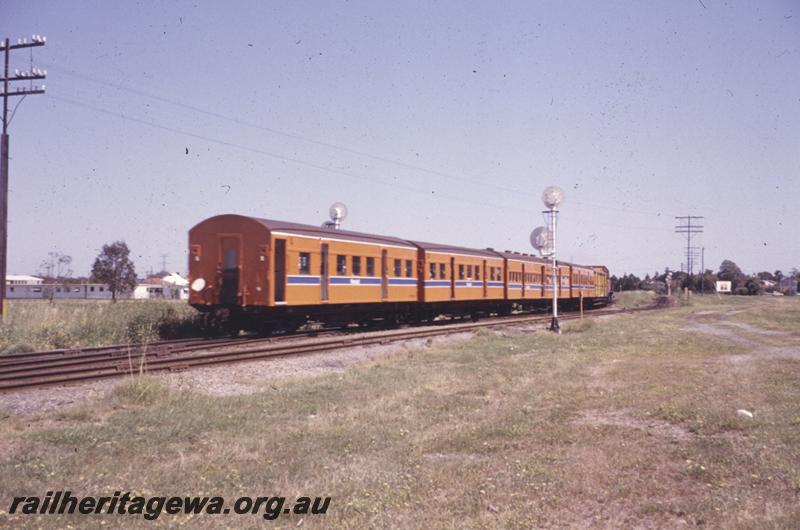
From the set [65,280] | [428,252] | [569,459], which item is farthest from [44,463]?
[65,280]

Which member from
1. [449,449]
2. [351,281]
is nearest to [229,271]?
[351,281]

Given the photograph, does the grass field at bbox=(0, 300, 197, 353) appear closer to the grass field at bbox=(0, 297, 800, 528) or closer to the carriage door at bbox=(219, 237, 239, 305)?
the carriage door at bbox=(219, 237, 239, 305)

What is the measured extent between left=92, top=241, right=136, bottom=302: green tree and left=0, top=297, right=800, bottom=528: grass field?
72.5 m

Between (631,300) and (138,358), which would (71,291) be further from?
(138,358)

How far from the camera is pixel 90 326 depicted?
19031mm

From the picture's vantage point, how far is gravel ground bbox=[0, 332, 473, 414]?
361 inches

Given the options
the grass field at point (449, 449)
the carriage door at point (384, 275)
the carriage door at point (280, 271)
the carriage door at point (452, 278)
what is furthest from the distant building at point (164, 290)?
the grass field at point (449, 449)

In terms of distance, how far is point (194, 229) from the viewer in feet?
64.2

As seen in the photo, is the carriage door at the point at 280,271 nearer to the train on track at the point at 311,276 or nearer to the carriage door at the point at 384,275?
the train on track at the point at 311,276

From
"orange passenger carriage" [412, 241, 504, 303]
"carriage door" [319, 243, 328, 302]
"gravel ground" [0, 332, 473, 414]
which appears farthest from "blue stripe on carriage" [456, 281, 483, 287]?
"gravel ground" [0, 332, 473, 414]

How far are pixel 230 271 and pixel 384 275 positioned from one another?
6387 mm

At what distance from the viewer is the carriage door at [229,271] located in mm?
18453

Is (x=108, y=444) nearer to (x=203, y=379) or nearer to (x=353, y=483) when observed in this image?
(x=353, y=483)

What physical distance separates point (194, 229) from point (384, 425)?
13528mm
